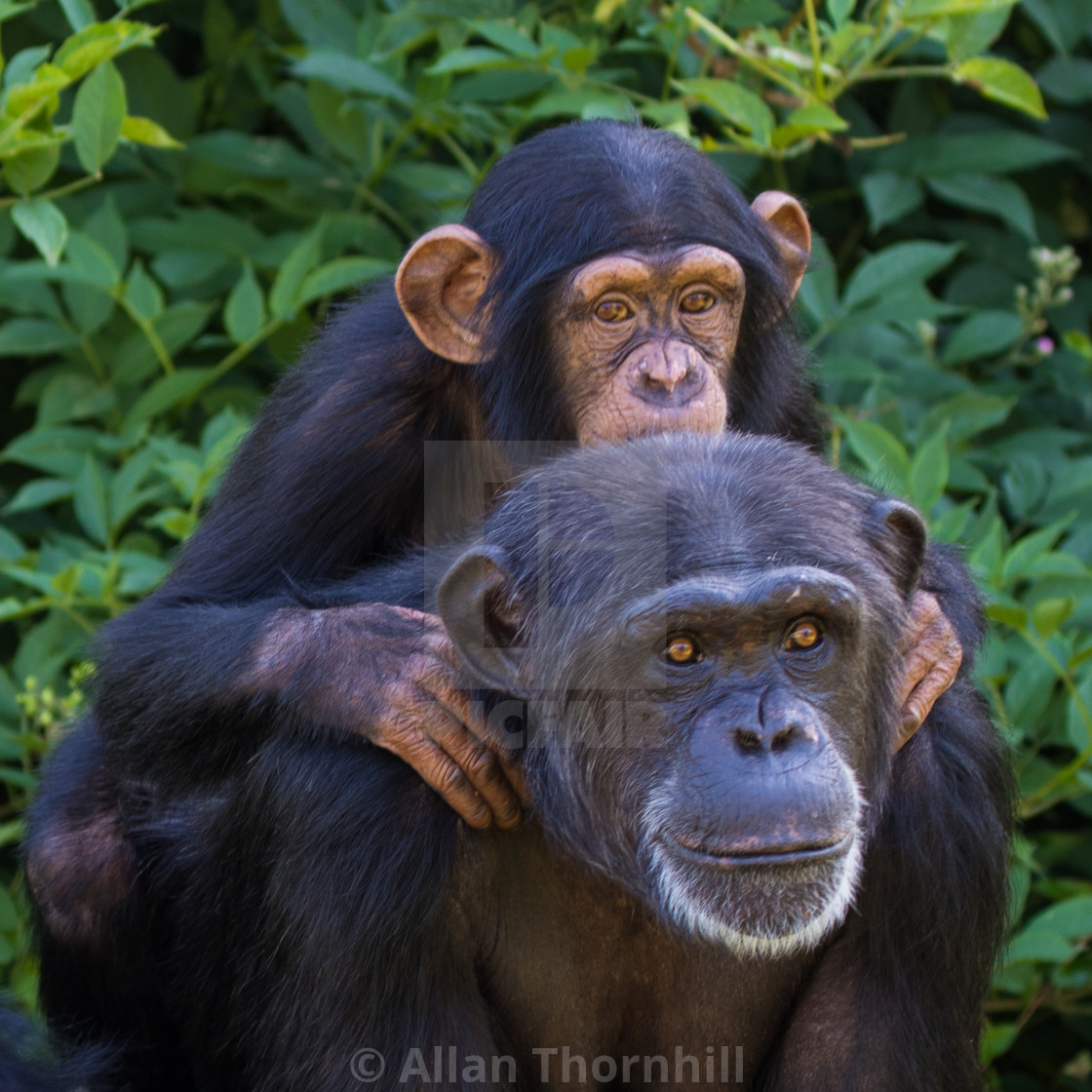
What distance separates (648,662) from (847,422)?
233 centimetres

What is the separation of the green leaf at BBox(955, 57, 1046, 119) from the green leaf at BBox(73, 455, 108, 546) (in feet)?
9.90

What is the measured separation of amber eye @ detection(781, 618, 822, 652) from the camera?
11.5 feet

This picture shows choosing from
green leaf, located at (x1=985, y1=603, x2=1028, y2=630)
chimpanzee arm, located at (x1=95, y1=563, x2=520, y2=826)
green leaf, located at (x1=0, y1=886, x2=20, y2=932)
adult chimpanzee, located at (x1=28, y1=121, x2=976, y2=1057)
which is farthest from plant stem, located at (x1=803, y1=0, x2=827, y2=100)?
green leaf, located at (x1=0, y1=886, x2=20, y2=932)

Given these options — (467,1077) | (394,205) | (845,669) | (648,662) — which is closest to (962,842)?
(845,669)

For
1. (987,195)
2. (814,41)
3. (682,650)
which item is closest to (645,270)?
(814,41)

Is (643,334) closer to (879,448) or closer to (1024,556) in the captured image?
(879,448)

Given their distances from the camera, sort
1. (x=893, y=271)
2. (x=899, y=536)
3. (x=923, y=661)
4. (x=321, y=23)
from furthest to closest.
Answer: (x=321, y=23) < (x=893, y=271) < (x=923, y=661) < (x=899, y=536)

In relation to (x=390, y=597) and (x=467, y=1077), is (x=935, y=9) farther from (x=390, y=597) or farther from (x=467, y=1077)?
(x=467, y=1077)

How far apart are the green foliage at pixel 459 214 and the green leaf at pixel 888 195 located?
13 mm

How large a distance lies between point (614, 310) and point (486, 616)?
1439mm

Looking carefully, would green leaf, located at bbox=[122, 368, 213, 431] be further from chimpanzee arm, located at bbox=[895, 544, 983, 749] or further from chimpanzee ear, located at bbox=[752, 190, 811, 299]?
chimpanzee arm, located at bbox=[895, 544, 983, 749]

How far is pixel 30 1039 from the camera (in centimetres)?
405

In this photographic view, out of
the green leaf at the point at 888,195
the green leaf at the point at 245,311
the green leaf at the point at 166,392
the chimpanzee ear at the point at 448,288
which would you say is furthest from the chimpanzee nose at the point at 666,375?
the green leaf at the point at 166,392

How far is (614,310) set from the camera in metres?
4.91
